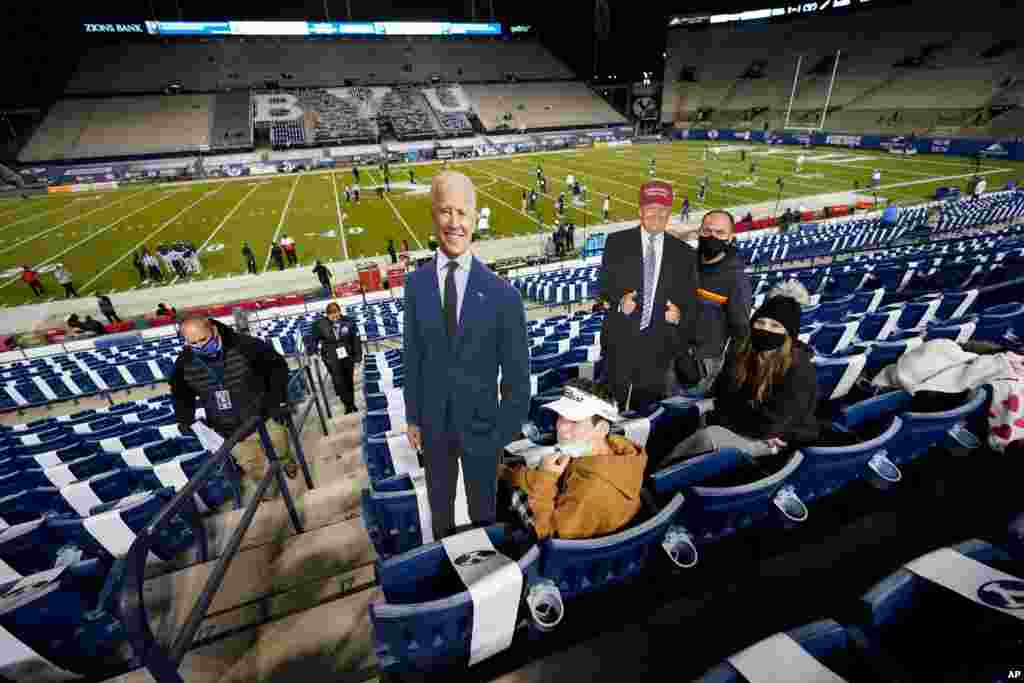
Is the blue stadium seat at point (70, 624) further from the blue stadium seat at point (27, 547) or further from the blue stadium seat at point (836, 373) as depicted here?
the blue stadium seat at point (836, 373)

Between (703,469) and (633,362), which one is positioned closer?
(703,469)

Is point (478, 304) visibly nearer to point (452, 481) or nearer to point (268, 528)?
point (452, 481)

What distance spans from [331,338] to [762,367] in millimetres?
6127

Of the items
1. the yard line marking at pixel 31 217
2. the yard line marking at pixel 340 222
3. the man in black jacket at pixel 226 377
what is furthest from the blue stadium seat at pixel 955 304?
the yard line marking at pixel 31 217

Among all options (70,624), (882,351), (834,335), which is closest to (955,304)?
(834,335)

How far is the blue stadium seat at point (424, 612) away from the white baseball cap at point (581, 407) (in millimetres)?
647

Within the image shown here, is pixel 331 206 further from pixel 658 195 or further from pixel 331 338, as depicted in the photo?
pixel 658 195

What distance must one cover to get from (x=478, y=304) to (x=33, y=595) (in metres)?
2.65

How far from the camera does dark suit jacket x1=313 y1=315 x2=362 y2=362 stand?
6.96 m

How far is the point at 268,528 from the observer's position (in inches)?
151

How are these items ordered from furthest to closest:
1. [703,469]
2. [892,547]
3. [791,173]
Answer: [791,173]
[703,469]
[892,547]

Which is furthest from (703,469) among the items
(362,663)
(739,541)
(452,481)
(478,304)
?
(362,663)

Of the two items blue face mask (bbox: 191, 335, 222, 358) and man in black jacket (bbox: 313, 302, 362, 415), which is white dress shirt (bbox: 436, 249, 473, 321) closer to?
blue face mask (bbox: 191, 335, 222, 358)

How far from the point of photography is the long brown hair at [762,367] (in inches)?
119
